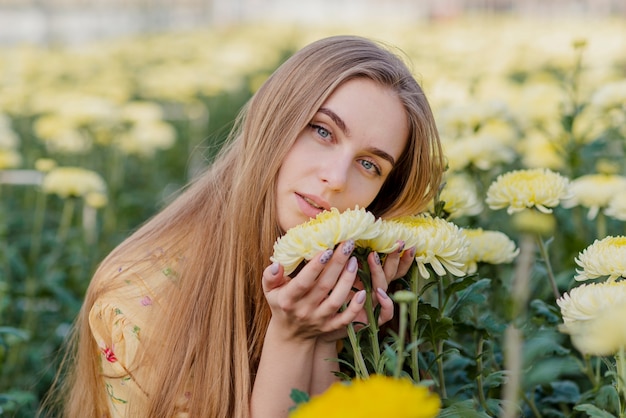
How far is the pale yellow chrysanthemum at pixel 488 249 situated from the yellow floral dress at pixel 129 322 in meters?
0.64

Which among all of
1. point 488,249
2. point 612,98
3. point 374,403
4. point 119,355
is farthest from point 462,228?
point 612,98

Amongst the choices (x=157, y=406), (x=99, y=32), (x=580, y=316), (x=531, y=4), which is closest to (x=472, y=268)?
(x=580, y=316)

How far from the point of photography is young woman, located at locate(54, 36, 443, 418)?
5.28ft

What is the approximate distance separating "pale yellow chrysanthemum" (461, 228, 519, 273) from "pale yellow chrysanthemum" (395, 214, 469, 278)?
0.28 m

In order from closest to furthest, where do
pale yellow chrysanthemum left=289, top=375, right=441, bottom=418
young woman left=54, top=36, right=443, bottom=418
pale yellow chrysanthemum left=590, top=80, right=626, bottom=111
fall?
pale yellow chrysanthemum left=289, top=375, right=441, bottom=418
young woman left=54, top=36, right=443, bottom=418
pale yellow chrysanthemum left=590, top=80, right=626, bottom=111

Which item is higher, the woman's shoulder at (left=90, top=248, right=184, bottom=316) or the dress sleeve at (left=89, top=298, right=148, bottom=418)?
the woman's shoulder at (left=90, top=248, right=184, bottom=316)

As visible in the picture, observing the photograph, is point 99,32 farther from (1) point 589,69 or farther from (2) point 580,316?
(2) point 580,316

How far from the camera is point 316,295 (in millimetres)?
1396

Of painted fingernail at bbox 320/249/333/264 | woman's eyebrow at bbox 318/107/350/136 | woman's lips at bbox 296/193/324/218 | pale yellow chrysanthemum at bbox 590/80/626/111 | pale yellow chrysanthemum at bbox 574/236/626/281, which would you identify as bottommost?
painted fingernail at bbox 320/249/333/264

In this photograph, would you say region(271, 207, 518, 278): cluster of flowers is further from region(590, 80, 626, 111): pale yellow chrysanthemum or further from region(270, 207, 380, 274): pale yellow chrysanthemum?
region(590, 80, 626, 111): pale yellow chrysanthemum

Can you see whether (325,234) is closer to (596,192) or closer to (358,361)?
(358,361)

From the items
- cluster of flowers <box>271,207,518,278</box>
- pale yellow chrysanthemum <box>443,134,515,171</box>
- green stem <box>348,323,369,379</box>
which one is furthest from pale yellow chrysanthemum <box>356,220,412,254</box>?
pale yellow chrysanthemum <box>443,134,515,171</box>

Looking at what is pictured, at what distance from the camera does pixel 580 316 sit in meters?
1.22

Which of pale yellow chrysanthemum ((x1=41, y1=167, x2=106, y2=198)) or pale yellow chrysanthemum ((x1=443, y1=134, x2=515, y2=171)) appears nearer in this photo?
pale yellow chrysanthemum ((x1=443, y1=134, x2=515, y2=171))
